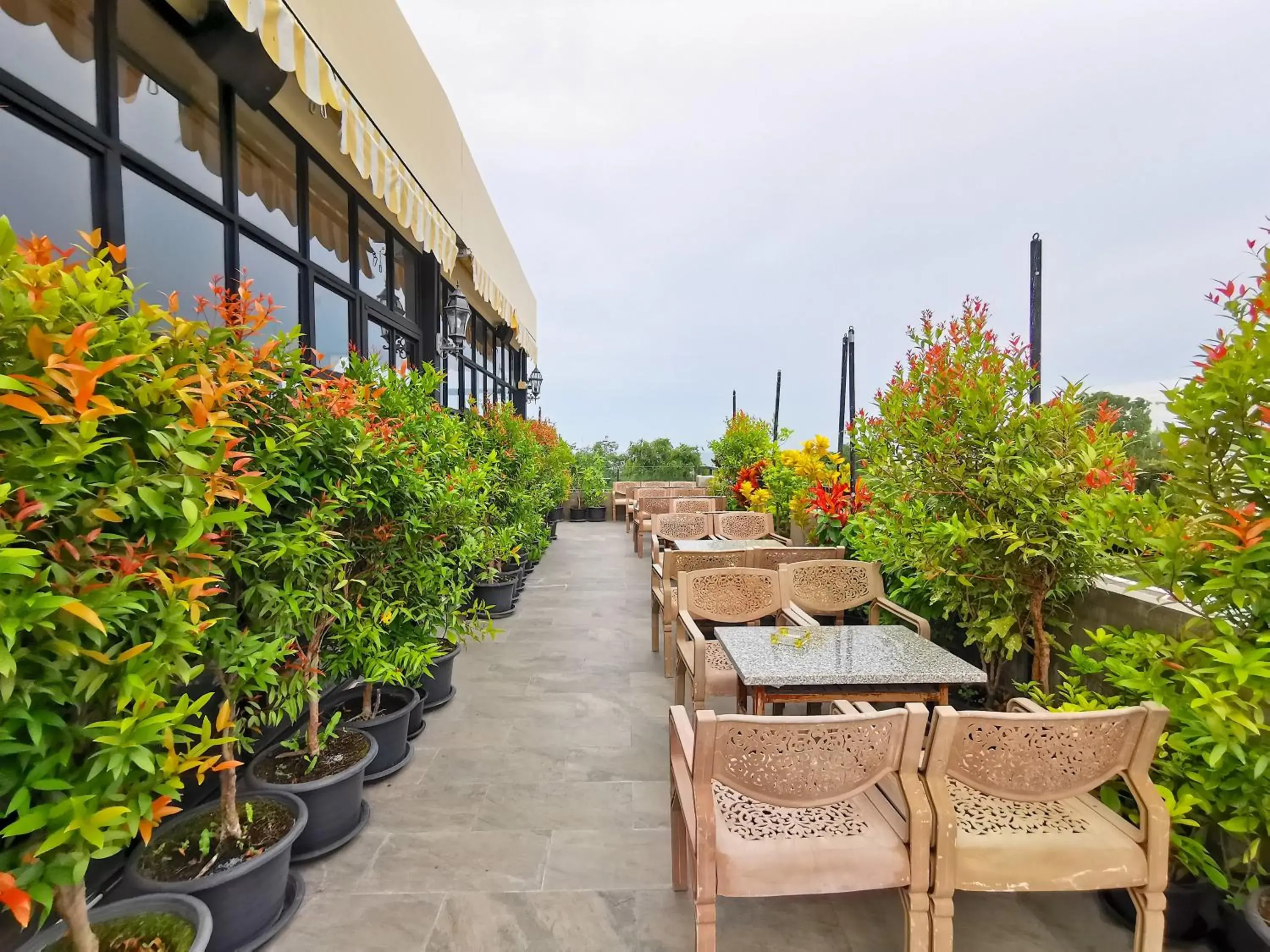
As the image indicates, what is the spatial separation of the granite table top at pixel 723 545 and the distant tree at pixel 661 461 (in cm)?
1078

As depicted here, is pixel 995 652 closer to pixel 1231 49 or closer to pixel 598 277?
pixel 1231 49

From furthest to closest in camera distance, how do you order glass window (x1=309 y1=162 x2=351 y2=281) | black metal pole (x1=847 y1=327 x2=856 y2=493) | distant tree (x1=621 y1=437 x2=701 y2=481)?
1. distant tree (x1=621 y1=437 x2=701 y2=481)
2. black metal pole (x1=847 y1=327 x2=856 y2=493)
3. glass window (x1=309 y1=162 x2=351 y2=281)

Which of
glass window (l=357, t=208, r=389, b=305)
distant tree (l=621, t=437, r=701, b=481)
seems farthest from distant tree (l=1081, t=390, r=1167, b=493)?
distant tree (l=621, t=437, r=701, b=481)

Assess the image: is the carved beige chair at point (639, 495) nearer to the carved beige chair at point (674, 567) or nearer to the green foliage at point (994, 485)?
the carved beige chair at point (674, 567)

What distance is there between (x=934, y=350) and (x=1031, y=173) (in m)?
2.97

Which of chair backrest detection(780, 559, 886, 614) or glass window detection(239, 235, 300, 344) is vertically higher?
glass window detection(239, 235, 300, 344)

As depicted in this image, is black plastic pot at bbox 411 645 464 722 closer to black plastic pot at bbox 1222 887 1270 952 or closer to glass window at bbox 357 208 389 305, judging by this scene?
glass window at bbox 357 208 389 305

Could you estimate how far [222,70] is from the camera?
282 centimetres

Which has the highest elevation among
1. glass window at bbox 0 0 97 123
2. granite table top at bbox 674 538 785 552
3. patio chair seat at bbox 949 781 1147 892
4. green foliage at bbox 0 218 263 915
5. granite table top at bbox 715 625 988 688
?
glass window at bbox 0 0 97 123

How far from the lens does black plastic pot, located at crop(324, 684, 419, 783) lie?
2676 millimetres

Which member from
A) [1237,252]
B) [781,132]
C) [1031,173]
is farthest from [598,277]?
[1237,252]

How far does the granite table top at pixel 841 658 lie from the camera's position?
199 cm

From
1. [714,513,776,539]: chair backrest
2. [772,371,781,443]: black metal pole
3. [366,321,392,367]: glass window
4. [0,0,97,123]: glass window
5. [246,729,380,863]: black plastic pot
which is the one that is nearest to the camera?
[0,0,97,123]: glass window

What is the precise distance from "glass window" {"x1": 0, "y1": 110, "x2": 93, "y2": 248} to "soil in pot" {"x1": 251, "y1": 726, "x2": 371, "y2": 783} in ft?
6.71
